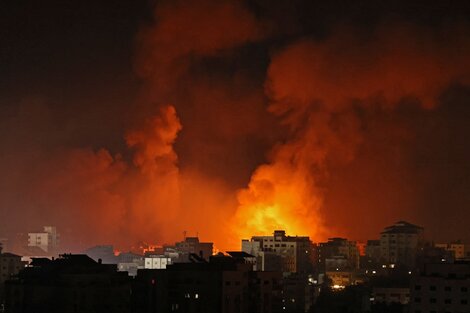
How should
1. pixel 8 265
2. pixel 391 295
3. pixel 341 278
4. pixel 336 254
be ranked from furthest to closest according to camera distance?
1. pixel 336 254
2. pixel 341 278
3. pixel 8 265
4. pixel 391 295

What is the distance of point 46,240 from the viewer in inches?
1526

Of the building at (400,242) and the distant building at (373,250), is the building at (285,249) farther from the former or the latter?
the building at (400,242)

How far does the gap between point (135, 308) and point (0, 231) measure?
21618 mm

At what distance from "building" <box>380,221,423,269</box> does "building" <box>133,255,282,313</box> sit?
1596 centimetres

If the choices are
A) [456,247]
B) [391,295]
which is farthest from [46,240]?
[391,295]

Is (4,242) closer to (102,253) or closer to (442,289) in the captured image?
(102,253)

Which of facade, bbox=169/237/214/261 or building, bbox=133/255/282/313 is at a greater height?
facade, bbox=169/237/214/261

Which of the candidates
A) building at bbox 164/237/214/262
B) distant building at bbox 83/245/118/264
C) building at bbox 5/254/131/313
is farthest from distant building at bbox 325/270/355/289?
building at bbox 5/254/131/313

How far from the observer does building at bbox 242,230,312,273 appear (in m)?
33.2

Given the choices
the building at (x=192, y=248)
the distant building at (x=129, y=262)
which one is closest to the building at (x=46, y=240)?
the distant building at (x=129, y=262)

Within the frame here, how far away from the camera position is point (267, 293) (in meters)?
21.0

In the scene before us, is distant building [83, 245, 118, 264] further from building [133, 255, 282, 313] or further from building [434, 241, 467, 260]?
building [133, 255, 282, 313]

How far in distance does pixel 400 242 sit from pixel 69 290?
18.7 meters

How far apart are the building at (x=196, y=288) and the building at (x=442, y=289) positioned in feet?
9.83
